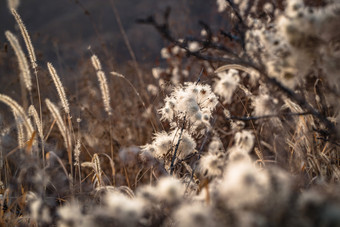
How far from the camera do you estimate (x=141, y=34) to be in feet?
29.8

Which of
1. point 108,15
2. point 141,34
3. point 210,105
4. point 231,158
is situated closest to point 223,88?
point 210,105

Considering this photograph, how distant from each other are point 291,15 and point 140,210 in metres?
0.77

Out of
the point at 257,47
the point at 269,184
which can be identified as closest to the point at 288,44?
the point at 257,47

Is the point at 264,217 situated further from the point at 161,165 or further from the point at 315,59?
the point at 161,165

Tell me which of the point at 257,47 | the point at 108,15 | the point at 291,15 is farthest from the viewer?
the point at 108,15

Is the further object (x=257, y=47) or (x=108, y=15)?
(x=108, y=15)

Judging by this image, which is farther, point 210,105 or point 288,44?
point 210,105

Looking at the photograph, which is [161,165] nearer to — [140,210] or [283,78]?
[283,78]

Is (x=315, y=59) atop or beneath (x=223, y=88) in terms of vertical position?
beneath

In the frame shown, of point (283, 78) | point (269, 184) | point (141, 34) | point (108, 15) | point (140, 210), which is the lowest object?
point (140, 210)

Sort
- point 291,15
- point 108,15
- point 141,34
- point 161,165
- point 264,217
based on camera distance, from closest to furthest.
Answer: point 264,217 → point 291,15 → point 161,165 → point 141,34 → point 108,15

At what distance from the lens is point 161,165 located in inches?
72.7

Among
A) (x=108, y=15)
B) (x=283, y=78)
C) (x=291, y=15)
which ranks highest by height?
(x=108, y=15)

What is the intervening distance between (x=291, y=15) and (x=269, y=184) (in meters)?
0.58
